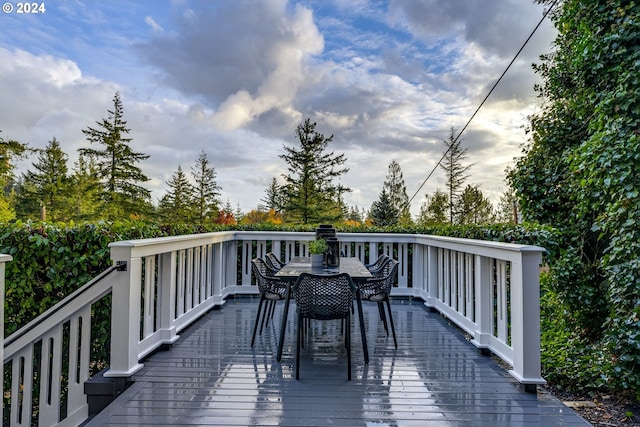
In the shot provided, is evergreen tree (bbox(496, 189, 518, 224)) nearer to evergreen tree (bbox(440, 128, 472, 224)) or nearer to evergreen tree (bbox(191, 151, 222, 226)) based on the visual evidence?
evergreen tree (bbox(440, 128, 472, 224))

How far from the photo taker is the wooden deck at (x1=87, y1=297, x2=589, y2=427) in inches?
78.7

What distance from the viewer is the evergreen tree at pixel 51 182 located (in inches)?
811

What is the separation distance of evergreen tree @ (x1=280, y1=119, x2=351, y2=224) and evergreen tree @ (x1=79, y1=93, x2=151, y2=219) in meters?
9.02

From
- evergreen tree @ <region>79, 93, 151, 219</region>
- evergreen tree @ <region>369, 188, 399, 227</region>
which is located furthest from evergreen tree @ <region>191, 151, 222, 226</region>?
evergreen tree @ <region>369, 188, 399, 227</region>

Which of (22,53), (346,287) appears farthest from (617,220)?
(22,53)

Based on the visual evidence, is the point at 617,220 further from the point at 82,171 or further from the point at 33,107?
the point at 82,171

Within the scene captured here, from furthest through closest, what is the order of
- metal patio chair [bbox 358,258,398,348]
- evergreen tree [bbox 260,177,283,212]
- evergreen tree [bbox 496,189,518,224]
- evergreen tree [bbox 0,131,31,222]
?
1. evergreen tree [bbox 260,177,283,212]
2. evergreen tree [bbox 496,189,518,224]
3. evergreen tree [bbox 0,131,31,222]
4. metal patio chair [bbox 358,258,398,348]

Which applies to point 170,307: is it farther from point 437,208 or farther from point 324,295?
point 437,208

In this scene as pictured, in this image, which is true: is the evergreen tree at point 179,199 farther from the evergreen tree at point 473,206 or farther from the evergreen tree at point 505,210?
the evergreen tree at point 505,210

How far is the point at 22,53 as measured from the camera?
9.27m

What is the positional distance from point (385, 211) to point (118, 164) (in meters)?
16.6

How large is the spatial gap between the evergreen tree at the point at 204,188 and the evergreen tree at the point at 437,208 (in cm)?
1393

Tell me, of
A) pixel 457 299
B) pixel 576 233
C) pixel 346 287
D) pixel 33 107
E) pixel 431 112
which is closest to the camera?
pixel 346 287

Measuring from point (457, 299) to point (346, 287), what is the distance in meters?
2.06
